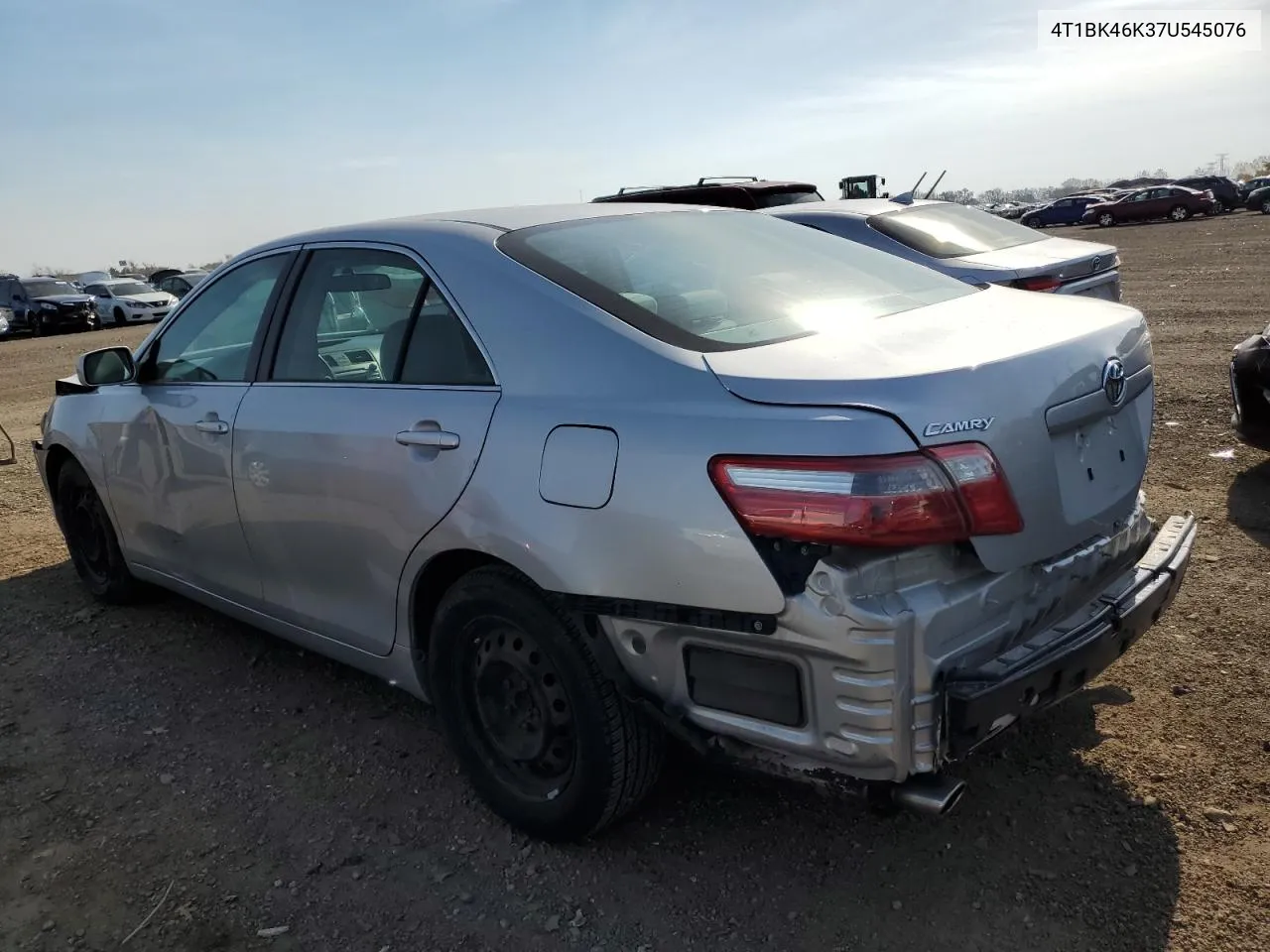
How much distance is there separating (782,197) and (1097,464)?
8.46 meters

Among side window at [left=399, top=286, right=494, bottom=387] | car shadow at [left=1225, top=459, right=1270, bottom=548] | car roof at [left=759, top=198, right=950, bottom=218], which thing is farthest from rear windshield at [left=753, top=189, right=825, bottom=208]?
side window at [left=399, top=286, right=494, bottom=387]

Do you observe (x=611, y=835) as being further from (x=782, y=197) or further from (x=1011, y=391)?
(x=782, y=197)

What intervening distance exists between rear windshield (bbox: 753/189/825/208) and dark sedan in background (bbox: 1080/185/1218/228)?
3448cm

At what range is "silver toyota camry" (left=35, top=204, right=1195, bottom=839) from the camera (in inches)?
82.3

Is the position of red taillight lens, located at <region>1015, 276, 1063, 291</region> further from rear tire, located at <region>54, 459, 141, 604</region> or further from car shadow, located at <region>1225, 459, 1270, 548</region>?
rear tire, located at <region>54, 459, 141, 604</region>

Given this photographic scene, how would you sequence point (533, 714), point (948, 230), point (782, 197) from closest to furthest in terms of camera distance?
point (533, 714) < point (948, 230) < point (782, 197)

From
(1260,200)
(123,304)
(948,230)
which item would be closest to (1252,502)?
(948,230)

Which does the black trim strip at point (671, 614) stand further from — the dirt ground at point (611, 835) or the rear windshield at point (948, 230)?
the rear windshield at point (948, 230)

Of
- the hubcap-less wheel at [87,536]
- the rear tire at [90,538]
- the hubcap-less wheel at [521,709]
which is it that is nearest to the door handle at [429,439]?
the hubcap-less wheel at [521,709]

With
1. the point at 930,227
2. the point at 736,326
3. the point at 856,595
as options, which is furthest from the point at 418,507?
the point at 930,227

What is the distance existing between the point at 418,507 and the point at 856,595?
131 cm

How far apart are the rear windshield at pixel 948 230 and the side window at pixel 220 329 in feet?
16.5

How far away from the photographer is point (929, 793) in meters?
2.15

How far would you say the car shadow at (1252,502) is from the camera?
15.2 ft
